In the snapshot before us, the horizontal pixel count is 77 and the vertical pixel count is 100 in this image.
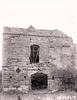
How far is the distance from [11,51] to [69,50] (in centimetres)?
612

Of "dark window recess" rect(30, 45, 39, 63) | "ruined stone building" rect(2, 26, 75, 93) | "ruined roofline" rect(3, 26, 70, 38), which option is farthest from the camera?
"dark window recess" rect(30, 45, 39, 63)

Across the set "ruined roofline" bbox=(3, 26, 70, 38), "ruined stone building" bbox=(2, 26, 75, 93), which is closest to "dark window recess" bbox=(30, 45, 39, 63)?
"ruined stone building" bbox=(2, 26, 75, 93)

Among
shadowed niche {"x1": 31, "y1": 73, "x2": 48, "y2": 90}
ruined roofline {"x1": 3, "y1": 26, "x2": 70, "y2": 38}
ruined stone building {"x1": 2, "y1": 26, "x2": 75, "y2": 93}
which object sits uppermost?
ruined roofline {"x1": 3, "y1": 26, "x2": 70, "y2": 38}

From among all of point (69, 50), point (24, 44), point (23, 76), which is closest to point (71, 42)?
point (69, 50)

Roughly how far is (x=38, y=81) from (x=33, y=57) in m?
2.54

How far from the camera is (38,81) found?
56.8 feet

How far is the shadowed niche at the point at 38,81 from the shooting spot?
55.6ft

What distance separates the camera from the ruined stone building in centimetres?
1594

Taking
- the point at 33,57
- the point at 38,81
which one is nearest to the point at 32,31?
the point at 33,57

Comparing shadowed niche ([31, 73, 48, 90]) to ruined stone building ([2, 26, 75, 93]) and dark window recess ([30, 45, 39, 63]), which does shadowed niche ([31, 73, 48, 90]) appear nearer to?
ruined stone building ([2, 26, 75, 93])

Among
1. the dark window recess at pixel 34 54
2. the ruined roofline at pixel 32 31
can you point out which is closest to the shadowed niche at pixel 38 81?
the dark window recess at pixel 34 54

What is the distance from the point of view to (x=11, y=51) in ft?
52.5

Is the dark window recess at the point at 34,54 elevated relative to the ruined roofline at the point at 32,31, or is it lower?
lower

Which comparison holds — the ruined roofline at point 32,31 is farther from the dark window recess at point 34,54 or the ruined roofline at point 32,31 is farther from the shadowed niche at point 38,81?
the shadowed niche at point 38,81
